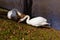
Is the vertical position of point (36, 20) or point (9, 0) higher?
point (9, 0)

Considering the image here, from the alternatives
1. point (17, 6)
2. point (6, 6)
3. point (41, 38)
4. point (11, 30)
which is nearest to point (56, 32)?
point (41, 38)

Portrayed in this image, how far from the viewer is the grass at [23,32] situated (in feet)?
7.90

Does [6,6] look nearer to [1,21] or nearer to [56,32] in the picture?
[1,21]

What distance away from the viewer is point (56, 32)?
8.60ft

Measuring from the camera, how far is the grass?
7.90 ft

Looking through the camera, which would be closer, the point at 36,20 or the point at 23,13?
the point at 36,20

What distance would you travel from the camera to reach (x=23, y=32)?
2549 millimetres

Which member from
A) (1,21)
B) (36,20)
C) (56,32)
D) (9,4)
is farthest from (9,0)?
(56,32)

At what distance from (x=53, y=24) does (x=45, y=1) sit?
0.39 meters

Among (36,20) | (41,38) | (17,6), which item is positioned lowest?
(41,38)

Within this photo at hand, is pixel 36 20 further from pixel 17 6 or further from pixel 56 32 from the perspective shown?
pixel 17 6

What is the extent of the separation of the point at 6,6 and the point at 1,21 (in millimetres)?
663

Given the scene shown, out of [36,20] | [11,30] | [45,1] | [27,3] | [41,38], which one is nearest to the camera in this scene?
[41,38]

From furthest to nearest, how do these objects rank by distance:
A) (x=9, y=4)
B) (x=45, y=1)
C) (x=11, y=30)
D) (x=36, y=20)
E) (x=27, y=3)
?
1. (x=9, y=4)
2. (x=27, y=3)
3. (x=45, y=1)
4. (x=36, y=20)
5. (x=11, y=30)
